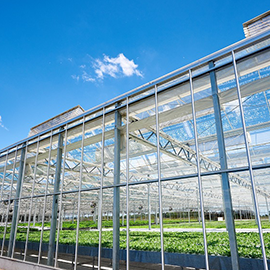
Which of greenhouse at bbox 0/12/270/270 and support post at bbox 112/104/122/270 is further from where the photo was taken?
support post at bbox 112/104/122/270

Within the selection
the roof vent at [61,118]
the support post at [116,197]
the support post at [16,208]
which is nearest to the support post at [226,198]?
the support post at [116,197]

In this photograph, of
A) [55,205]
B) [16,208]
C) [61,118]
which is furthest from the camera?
[16,208]

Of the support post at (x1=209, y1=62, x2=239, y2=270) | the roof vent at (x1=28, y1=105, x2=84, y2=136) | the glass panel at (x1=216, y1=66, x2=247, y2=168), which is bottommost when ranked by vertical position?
the support post at (x1=209, y1=62, x2=239, y2=270)

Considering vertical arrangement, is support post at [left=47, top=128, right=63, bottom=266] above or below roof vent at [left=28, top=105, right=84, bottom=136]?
below

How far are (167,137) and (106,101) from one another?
2.57 meters

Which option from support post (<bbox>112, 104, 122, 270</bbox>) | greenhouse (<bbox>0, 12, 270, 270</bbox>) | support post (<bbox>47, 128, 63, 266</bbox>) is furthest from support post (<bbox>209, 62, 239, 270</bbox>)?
support post (<bbox>47, 128, 63, 266</bbox>)

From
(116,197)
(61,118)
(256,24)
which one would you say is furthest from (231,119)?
(61,118)

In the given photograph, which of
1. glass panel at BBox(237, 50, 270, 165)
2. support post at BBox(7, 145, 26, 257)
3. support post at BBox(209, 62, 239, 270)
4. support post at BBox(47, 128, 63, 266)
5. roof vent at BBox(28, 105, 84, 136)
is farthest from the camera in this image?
support post at BBox(7, 145, 26, 257)

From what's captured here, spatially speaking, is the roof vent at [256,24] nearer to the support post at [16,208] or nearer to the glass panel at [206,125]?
the glass panel at [206,125]

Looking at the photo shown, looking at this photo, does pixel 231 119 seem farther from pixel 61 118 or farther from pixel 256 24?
pixel 61 118

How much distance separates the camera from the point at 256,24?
19.6ft

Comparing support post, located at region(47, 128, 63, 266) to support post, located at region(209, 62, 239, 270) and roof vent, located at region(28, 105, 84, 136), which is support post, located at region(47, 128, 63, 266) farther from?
support post, located at region(209, 62, 239, 270)

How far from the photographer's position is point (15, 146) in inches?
464

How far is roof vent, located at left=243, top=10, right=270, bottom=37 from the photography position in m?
5.82
